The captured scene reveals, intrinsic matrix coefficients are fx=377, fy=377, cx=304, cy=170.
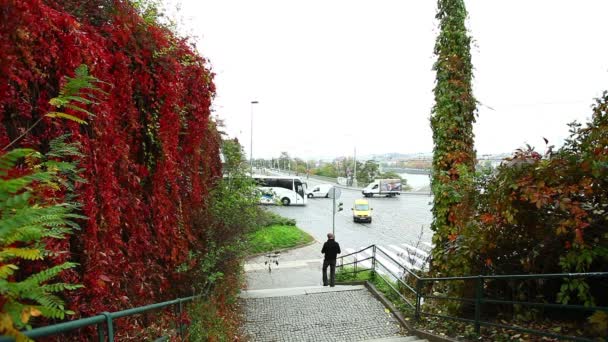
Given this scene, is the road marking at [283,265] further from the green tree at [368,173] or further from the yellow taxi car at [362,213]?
the green tree at [368,173]

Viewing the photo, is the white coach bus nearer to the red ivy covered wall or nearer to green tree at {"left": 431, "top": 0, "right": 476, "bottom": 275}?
green tree at {"left": 431, "top": 0, "right": 476, "bottom": 275}

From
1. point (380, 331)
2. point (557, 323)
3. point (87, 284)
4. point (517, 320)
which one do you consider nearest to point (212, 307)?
point (87, 284)

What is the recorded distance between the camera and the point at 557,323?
14.2 ft

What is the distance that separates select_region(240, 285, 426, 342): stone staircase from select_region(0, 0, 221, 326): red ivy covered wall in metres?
1.98

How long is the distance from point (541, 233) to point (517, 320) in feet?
3.75

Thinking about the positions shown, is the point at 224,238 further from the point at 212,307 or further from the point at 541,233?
the point at 541,233

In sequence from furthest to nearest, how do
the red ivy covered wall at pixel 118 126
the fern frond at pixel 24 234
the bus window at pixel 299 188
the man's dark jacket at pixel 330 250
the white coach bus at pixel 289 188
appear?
the bus window at pixel 299 188
the white coach bus at pixel 289 188
the man's dark jacket at pixel 330 250
the red ivy covered wall at pixel 118 126
the fern frond at pixel 24 234

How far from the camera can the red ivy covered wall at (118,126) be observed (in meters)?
2.74

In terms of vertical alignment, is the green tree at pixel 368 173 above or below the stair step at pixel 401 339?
above

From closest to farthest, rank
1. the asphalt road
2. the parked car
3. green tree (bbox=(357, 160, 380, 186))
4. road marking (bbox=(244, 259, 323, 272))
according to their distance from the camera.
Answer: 1. road marking (bbox=(244, 259, 323, 272))
2. the asphalt road
3. the parked car
4. green tree (bbox=(357, 160, 380, 186))

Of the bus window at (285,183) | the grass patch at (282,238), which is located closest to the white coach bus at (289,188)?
the bus window at (285,183)

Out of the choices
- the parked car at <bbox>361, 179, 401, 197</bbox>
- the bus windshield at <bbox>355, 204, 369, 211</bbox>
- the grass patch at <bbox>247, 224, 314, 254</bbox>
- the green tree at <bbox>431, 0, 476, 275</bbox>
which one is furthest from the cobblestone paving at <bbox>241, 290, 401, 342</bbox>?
the parked car at <bbox>361, 179, 401, 197</bbox>

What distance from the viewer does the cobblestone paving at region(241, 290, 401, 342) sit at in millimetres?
6188

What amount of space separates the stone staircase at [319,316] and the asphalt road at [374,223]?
8.62m
